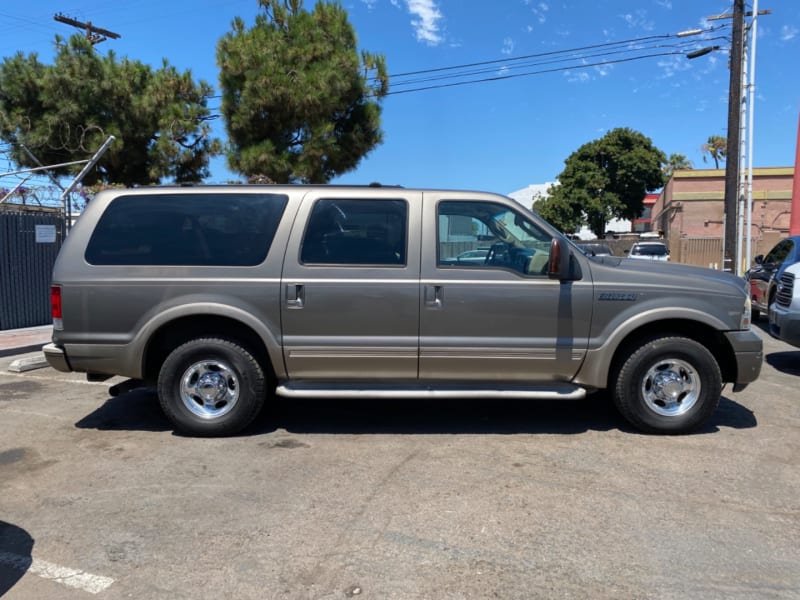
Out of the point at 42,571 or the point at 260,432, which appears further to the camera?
the point at 260,432

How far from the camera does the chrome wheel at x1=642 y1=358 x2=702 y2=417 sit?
500 centimetres

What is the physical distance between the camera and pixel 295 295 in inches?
194

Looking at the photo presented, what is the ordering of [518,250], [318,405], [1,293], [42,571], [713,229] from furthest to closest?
[713,229]
[1,293]
[318,405]
[518,250]
[42,571]

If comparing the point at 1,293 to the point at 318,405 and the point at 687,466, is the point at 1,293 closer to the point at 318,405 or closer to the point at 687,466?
the point at 318,405

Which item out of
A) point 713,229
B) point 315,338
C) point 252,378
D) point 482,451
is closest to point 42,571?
point 252,378

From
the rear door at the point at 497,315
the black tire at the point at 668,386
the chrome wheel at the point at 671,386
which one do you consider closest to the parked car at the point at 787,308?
the black tire at the point at 668,386

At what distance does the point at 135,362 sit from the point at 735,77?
17.3 m

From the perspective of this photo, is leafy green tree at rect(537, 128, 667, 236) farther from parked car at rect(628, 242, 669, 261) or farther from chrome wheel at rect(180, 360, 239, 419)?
chrome wheel at rect(180, 360, 239, 419)

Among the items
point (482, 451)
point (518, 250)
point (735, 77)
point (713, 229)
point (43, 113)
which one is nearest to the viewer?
point (482, 451)

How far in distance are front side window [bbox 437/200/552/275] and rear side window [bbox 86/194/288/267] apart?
57.4 inches

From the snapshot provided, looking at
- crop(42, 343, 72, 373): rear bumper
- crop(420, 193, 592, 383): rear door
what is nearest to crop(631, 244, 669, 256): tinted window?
crop(420, 193, 592, 383): rear door

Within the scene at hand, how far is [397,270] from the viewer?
4941 mm

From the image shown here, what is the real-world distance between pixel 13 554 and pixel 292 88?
39.4ft

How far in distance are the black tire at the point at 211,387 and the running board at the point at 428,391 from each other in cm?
29
